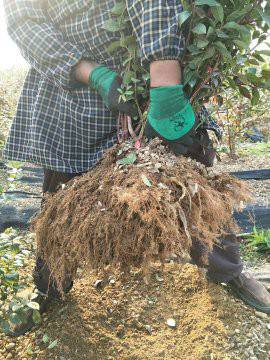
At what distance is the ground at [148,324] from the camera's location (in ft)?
5.46

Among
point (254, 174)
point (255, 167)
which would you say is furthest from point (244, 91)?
point (255, 167)

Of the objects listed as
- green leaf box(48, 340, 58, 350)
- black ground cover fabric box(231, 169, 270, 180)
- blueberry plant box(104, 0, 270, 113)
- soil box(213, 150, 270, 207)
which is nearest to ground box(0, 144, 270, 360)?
green leaf box(48, 340, 58, 350)

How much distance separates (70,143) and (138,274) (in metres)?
0.89

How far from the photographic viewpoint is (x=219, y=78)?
1.35 m

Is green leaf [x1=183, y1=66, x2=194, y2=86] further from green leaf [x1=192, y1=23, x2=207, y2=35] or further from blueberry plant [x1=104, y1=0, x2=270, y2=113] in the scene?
green leaf [x1=192, y1=23, x2=207, y2=35]

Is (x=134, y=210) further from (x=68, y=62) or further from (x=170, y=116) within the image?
(x=68, y=62)

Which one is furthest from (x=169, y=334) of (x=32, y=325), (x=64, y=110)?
(x=64, y=110)

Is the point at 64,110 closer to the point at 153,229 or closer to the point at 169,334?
the point at 153,229

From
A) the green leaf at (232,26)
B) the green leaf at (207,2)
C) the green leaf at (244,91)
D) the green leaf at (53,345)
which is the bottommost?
the green leaf at (53,345)

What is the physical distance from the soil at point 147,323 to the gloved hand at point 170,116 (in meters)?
0.68

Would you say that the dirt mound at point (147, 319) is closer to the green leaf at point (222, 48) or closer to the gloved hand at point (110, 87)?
the gloved hand at point (110, 87)

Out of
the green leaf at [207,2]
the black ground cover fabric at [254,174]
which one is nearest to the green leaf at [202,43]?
the green leaf at [207,2]

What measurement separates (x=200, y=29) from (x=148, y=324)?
128cm

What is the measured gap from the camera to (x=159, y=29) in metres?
1.13
